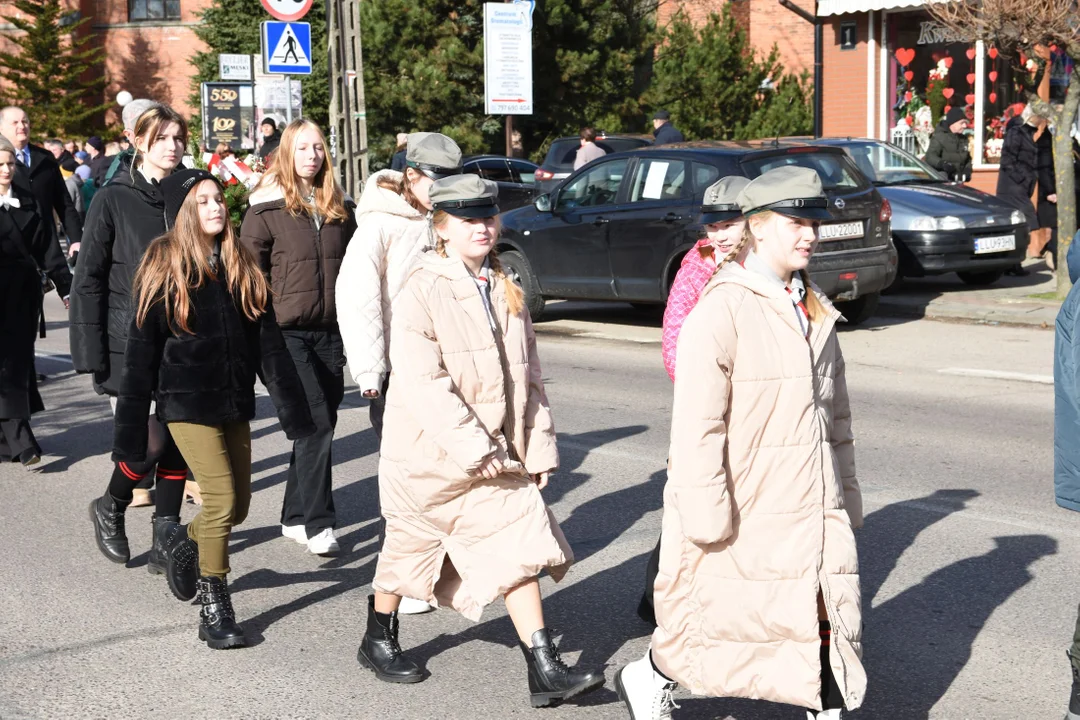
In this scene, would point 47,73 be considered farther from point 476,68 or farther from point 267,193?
point 267,193

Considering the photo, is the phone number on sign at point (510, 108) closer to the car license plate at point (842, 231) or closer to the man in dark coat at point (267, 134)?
the man in dark coat at point (267, 134)

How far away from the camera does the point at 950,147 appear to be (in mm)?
18469

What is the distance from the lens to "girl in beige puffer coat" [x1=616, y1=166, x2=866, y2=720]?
146 inches

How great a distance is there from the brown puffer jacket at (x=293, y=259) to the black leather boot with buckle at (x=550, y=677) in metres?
2.29

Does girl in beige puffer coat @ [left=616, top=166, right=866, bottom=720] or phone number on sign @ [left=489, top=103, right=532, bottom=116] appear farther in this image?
phone number on sign @ [left=489, top=103, right=532, bottom=116]

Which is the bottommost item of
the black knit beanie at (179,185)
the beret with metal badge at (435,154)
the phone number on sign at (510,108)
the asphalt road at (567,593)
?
the asphalt road at (567,593)

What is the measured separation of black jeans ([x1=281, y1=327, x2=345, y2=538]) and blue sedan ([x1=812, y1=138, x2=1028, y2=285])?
30.2 feet

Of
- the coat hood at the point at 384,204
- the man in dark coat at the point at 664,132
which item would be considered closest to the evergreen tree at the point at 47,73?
the man in dark coat at the point at 664,132

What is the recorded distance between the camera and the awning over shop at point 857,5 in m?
21.4

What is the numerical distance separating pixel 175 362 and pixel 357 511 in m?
2.23

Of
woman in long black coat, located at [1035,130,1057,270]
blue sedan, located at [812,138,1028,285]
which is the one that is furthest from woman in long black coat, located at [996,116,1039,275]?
blue sedan, located at [812,138,1028,285]

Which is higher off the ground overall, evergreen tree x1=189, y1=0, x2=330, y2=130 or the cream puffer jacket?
evergreen tree x1=189, y1=0, x2=330, y2=130

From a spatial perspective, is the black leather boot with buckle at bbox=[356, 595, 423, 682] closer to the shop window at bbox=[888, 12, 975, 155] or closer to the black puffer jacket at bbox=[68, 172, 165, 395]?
the black puffer jacket at bbox=[68, 172, 165, 395]

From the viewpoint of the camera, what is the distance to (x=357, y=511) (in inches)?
286
